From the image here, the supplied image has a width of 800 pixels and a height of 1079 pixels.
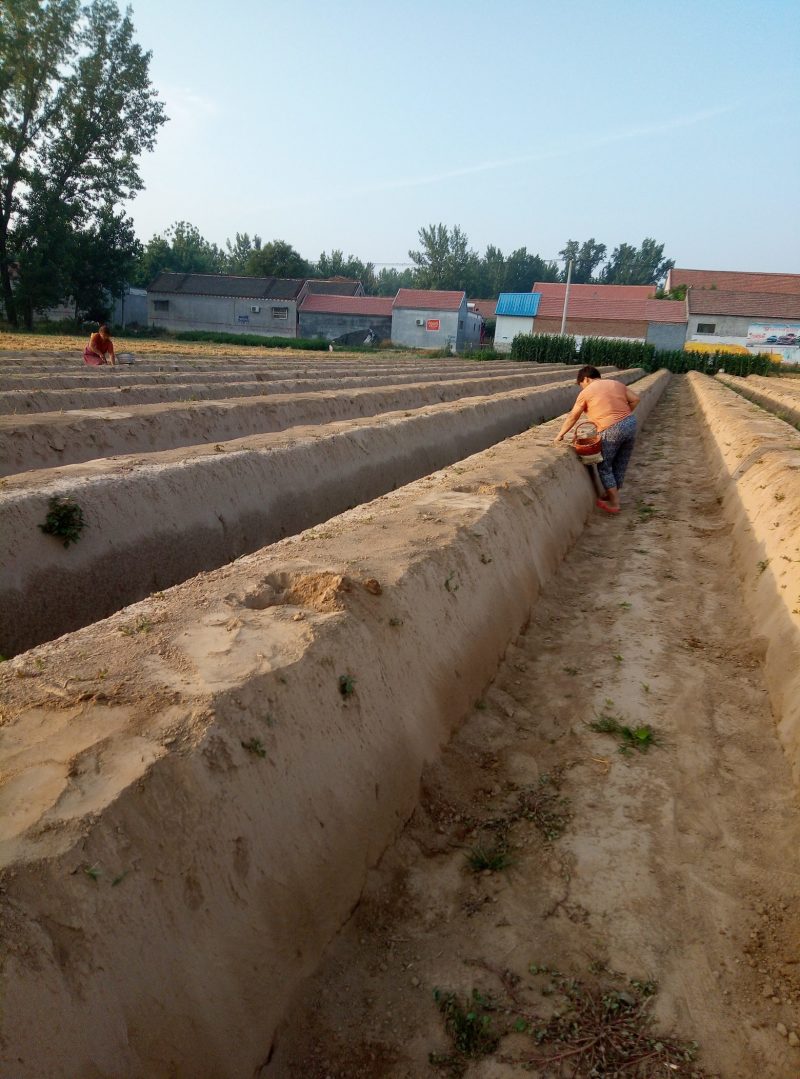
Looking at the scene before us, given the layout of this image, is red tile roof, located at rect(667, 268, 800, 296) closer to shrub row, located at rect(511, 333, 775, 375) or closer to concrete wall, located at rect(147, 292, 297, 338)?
shrub row, located at rect(511, 333, 775, 375)

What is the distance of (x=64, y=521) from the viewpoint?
4.77 metres

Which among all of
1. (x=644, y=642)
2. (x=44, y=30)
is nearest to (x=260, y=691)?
(x=644, y=642)

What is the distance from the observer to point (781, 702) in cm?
404

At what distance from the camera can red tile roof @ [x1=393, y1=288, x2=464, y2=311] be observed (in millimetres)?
49125

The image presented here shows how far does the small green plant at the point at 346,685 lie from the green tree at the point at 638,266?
4216 inches

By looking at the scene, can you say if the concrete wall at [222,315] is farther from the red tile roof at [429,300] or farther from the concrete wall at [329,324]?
the red tile roof at [429,300]

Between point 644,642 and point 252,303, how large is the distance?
4733 cm

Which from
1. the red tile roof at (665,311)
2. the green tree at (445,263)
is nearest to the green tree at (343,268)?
the green tree at (445,263)

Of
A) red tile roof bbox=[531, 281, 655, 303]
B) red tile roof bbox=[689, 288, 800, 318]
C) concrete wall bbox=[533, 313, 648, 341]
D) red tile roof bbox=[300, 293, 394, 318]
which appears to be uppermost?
red tile roof bbox=[531, 281, 655, 303]

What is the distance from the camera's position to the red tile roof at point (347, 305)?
4897 centimetres

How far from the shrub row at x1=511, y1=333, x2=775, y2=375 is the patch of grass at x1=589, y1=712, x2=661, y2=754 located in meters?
38.2

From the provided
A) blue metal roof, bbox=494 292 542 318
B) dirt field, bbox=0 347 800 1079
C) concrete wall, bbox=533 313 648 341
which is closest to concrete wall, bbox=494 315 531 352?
blue metal roof, bbox=494 292 542 318

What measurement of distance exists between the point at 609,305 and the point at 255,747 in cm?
5150

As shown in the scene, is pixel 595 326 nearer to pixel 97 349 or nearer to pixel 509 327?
pixel 509 327
